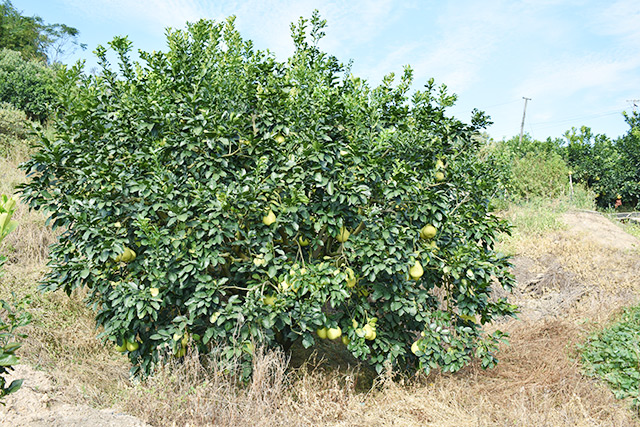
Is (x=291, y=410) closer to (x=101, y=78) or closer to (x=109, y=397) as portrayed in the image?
(x=109, y=397)

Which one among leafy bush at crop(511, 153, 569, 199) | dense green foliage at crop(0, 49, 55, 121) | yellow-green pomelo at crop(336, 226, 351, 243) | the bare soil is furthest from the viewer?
dense green foliage at crop(0, 49, 55, 121)

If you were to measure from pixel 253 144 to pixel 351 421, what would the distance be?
2.11 meters

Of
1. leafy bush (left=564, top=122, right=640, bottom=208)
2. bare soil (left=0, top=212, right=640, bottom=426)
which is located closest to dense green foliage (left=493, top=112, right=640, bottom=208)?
leafy bush (left=564, top=122, right=640, bottom=208)

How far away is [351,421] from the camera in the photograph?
342 centimetres

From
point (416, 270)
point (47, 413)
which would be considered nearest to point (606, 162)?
point (416, 270)

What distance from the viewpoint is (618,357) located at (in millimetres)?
4070

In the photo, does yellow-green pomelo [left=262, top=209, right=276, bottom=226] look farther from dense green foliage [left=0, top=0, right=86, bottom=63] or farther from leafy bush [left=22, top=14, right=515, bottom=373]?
dense green foliage [left=0, top=0, right=86, bottom=63]

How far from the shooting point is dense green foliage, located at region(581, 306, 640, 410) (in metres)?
3.83

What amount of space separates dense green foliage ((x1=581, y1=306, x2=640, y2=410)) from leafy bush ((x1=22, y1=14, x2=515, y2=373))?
101 cm

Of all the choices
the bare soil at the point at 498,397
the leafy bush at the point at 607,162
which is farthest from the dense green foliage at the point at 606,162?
the bare soil at the point at 498,397

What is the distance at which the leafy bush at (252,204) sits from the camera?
334 centimetres

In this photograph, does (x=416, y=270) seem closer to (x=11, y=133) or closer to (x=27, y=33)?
(x=11, y=133)

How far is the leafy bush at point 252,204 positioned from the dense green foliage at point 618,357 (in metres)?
1.01

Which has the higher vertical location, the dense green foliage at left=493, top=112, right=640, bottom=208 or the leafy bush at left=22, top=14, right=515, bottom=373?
the dense green foliage at left=493, top=112, right=640, bottom=208
